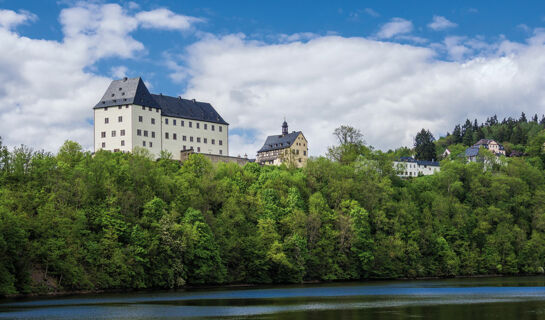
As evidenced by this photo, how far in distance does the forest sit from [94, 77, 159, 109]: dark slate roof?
20.0m

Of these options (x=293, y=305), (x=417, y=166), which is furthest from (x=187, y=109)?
(x=417, y=166)

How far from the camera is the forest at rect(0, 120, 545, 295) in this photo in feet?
215

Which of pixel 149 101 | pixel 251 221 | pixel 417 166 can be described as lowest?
pixel 251 221

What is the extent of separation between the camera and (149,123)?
4532 inches

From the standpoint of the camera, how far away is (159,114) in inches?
4643

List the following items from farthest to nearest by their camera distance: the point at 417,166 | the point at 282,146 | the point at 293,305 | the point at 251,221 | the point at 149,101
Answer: the point at 417,166 → the point at 282,146 → the point at 149,101 → the point at 251,221 → the point at 293,305

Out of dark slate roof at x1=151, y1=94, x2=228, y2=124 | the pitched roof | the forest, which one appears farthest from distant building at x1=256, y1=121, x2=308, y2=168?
the forest

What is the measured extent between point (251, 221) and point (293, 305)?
129 feet

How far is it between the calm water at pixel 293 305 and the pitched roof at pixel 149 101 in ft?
190

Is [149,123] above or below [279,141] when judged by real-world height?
below

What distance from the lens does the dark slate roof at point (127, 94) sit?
114438mm

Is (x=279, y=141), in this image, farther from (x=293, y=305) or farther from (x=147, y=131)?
(x=293, y=305)

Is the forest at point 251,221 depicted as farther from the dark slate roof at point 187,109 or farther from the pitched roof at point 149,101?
the dark slate roof at point 187,109

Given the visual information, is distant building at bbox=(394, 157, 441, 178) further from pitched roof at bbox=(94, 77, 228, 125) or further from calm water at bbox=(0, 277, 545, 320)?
calm water at bbox=(0, 277, 545, 320)
